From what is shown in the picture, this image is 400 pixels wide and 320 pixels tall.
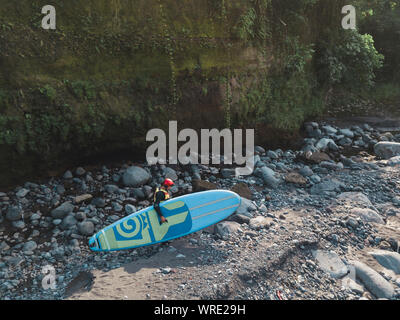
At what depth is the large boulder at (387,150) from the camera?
11.2 m

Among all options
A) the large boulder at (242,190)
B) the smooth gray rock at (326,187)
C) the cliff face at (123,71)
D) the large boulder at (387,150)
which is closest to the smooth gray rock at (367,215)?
the smooth gray rock at (326,187)

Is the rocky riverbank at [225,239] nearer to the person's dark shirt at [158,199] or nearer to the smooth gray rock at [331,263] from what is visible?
the smooth gray rock at [331,263]

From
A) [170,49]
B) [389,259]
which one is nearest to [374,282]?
[389,259]

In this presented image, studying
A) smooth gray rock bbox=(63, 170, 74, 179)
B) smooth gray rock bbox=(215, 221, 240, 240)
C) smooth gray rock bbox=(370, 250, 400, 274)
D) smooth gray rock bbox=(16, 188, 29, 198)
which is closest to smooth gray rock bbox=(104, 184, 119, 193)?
smooth gray rock bbox=(63, 170, 74, 179)

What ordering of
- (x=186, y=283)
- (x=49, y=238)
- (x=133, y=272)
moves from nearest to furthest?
(x=186, y=283) → (x=133, y=272) → (x=49, y=238)

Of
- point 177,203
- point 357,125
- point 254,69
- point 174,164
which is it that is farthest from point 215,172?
point 357,125

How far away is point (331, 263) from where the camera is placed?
5758 millimetres

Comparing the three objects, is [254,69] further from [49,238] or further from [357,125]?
[49,238]

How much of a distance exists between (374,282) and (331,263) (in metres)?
0.74

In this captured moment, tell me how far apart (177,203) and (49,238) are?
115 inches

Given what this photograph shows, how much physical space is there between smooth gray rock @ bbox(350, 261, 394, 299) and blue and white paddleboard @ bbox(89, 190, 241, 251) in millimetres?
2771

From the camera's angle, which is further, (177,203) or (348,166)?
(348,166)

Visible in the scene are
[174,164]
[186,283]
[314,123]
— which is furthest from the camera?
[314,123]

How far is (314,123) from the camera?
1309cm
